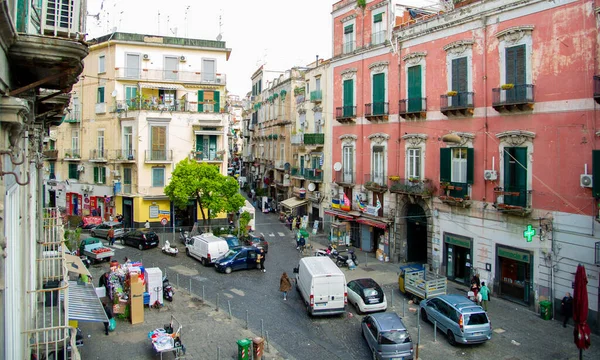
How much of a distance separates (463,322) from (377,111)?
17.4 m

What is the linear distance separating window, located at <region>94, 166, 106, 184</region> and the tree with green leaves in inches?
432

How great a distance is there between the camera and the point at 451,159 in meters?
25.8

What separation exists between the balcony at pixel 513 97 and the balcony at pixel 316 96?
17.5m

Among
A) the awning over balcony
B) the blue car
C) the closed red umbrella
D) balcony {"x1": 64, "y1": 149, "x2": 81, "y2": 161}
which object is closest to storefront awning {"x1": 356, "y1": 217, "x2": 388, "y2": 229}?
the blue car

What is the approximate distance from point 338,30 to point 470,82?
45.8 feet

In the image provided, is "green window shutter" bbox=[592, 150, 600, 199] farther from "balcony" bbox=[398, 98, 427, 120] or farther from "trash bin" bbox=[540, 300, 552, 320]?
"balcony" bbox=[398, 98, 427, 120]

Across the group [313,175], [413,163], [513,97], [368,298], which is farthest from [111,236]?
[513,97]

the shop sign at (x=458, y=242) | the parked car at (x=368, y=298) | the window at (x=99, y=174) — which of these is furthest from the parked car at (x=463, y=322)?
the window at (x=99, y=174)

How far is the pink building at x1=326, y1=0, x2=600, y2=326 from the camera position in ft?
65.8

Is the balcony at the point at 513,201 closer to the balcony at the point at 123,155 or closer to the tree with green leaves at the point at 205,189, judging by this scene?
the tree with green leaves at the point at 205,189

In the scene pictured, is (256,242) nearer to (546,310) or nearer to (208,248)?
(208,248)

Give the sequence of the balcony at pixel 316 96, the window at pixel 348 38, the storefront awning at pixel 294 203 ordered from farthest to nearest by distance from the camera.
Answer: the storefront awning at pixel 294 203, the balcony at pixel 316 96, the window at pixel 348 38

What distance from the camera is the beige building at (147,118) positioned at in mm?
40031

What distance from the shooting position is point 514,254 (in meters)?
22.3
